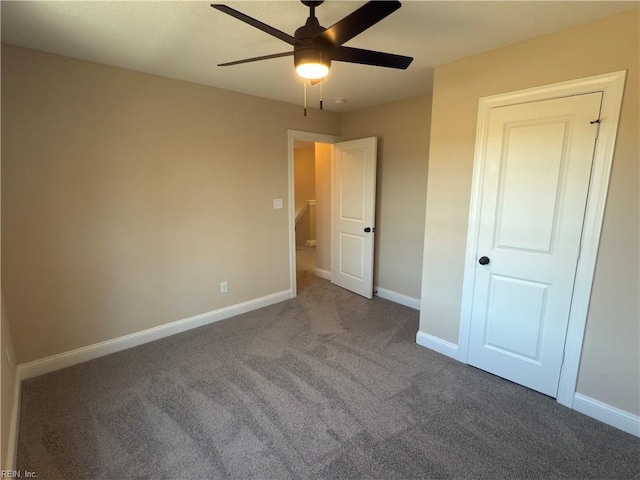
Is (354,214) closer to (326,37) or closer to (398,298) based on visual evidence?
(398,298)

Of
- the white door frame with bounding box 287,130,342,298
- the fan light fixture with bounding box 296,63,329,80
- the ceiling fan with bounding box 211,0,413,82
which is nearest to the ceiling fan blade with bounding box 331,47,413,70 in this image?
the ceiling fan with bounding box 211,0,413,82

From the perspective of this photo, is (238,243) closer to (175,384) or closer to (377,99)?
(175,384)

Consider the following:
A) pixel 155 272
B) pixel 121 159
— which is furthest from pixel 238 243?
pixel 121 159

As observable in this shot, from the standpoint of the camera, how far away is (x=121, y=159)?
2.64 meters

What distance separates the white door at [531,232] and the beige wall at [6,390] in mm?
3003

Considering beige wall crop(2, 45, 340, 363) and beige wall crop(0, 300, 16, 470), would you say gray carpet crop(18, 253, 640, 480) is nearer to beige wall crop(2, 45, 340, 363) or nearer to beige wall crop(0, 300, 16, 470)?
beige wall crop(0, 300, 16, 470)

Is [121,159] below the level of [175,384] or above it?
above

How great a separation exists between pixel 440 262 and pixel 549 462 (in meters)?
1.44

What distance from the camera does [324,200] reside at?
15.3ft

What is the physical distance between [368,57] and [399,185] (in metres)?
2.28

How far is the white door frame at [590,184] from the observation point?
1.83 meters

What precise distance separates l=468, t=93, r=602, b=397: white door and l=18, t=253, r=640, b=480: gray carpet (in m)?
0.32

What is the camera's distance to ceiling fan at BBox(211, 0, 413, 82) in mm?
1256

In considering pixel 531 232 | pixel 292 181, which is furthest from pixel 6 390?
pixel 531 232
